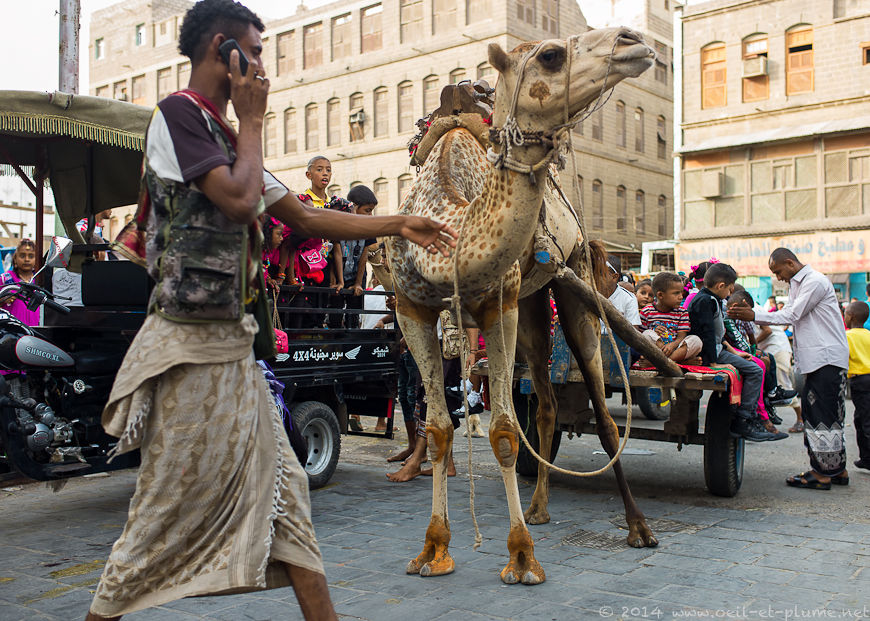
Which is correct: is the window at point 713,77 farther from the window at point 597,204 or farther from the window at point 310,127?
the window at point 310,127

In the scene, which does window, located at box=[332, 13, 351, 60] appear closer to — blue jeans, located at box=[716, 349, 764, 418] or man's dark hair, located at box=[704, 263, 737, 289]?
man's dark hair, located at box=[704, 263, 737, 289]

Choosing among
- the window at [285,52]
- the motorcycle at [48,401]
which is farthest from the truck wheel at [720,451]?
the window at [285,52]

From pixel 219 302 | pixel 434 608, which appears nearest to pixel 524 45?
pixel 219 302

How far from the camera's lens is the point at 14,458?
5.25 metres

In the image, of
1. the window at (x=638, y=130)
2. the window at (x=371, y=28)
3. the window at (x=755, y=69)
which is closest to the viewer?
the window at (x=755, y=69)

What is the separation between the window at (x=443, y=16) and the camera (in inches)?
1496

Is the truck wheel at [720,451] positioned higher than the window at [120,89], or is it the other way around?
the window at [120,89]

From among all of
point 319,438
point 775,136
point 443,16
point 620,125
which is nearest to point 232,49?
point 319,438

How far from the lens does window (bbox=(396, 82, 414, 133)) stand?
3906 centimetres

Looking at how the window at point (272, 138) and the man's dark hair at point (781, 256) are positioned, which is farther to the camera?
the window at point (272, 138)

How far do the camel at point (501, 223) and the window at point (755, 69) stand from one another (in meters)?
27.0

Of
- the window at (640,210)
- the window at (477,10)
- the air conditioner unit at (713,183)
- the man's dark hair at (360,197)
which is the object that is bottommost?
the man's dark hair at (360,197)

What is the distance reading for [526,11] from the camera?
3734 centimetres

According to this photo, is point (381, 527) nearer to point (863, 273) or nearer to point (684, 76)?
point (863, 273)
